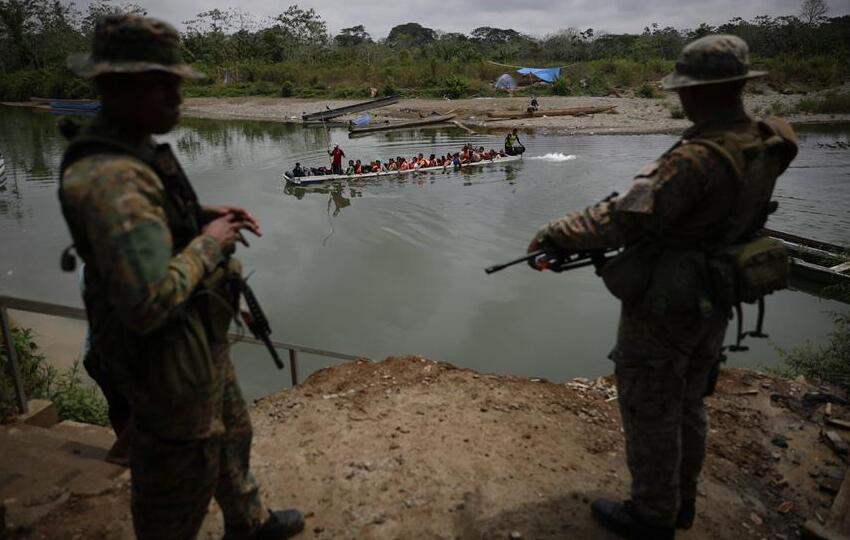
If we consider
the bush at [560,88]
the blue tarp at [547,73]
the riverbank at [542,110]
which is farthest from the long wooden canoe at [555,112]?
the blue tarp at [547,73]

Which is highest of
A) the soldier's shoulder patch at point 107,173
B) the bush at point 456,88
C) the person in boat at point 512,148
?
the bush at point 456,88

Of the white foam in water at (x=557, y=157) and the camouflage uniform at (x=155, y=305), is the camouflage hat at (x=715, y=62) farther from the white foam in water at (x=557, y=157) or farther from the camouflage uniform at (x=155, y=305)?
the white foam in water at (x=557, y=157)

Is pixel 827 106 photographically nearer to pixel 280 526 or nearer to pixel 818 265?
pixel 818 265

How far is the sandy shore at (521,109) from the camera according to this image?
26.5m

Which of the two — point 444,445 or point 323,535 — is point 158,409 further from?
point 444,445

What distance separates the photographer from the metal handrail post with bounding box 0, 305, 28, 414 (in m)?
2.87

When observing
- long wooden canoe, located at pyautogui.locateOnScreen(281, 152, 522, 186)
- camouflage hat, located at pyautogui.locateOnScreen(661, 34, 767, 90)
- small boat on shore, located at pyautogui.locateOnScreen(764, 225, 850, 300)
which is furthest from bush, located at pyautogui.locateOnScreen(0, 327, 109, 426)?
long wooden canoe, located at pyautogui.locateOnScreen(281, 152, 522, 186)

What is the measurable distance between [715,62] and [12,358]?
139 inches

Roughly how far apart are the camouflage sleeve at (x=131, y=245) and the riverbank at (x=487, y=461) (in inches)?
53.1

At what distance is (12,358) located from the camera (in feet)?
9.73

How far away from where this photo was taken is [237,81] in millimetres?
44844

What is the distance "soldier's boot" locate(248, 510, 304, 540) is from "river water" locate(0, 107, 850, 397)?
152 inches

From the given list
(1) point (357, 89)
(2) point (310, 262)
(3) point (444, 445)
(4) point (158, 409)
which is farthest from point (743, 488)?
(1) point (357, 89)

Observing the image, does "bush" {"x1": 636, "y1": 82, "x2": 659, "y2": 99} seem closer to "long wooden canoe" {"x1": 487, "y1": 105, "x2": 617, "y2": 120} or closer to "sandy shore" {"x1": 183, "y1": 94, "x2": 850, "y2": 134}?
"sandy shore" {"x1": 183, "y1": 94, "x2": 850, "y2": 134}
